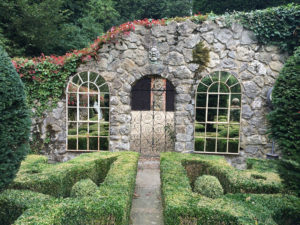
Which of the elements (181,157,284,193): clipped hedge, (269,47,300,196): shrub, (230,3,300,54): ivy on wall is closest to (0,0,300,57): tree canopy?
(230,3,300,54): ivy on wall

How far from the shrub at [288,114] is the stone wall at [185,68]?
10.1 ft

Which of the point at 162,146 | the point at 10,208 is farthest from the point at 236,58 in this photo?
the point at 10,208

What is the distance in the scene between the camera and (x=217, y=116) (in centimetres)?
674

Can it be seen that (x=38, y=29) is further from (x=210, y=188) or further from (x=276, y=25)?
(x=210, y=188)

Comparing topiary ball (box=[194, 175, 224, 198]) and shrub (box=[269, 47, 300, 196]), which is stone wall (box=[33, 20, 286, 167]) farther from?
shrub (box=[269, 47, 300, 196])

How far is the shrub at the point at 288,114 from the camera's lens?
308cm

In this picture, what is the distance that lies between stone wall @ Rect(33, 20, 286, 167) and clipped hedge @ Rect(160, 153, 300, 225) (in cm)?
307

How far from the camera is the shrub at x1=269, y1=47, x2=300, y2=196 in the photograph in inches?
121

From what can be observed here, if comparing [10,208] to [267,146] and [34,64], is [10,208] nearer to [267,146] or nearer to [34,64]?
[34,64]

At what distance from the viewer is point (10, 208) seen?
3205mm

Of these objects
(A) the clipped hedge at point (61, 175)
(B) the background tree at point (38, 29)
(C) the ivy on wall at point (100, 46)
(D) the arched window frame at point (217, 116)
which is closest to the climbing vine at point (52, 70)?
(C) the ivy on wall at point (100, 46)

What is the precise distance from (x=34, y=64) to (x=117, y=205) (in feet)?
16.7

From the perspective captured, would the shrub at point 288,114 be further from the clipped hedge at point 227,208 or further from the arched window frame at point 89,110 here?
the arched window frame at point 89,110

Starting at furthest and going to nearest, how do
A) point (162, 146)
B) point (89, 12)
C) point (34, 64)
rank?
point (89, 12)
point (162, 146)
point (34, 64)
